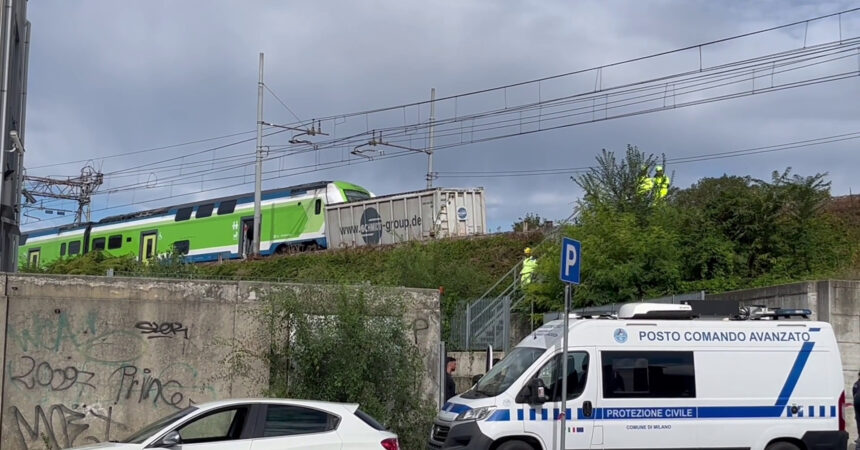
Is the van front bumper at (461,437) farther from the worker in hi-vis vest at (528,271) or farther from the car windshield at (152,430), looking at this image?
the worker in hi-vis vest at (528,271)

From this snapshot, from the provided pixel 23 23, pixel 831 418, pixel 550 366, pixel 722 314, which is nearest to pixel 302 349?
pixel 550 366

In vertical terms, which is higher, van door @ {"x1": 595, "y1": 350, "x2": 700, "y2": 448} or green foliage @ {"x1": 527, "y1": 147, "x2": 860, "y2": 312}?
green foliage @ {"x1": 527, "y1": 147, "x2": 860, "y2": 312}

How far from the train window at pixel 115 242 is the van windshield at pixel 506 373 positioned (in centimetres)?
3996

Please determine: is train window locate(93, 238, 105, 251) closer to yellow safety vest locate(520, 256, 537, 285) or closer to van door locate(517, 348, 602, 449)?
yellow safety vest locate(520, 256, 537, 285)

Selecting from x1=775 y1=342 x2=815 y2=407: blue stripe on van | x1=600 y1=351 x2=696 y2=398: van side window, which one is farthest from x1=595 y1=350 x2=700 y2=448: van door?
x1=775 y1=342 x2=815 y2=407: blue stripe on van

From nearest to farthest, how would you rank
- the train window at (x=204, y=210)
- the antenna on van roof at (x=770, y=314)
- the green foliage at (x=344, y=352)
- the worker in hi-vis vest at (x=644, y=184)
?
the antenna on van roof at (x=770, y=314) → the green foliage at (x=344, y=352) → the worker in hi-vis vest at (x=644, y=184) → the train window at (x=204, y=210)

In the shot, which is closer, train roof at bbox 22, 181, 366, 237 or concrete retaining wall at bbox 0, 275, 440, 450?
concrete retaining wall at bbox 0, 275, 440, 450

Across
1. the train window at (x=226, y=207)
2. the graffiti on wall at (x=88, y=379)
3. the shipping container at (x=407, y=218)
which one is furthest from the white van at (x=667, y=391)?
the train window at (x=226, y=207)

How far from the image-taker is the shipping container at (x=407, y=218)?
36.9 metres

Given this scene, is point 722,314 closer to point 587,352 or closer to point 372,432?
point 587,352

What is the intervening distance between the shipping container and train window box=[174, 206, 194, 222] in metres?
9.75

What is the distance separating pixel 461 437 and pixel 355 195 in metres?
30.0

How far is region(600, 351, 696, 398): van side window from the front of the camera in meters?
13.4

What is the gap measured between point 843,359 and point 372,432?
9307 mm
